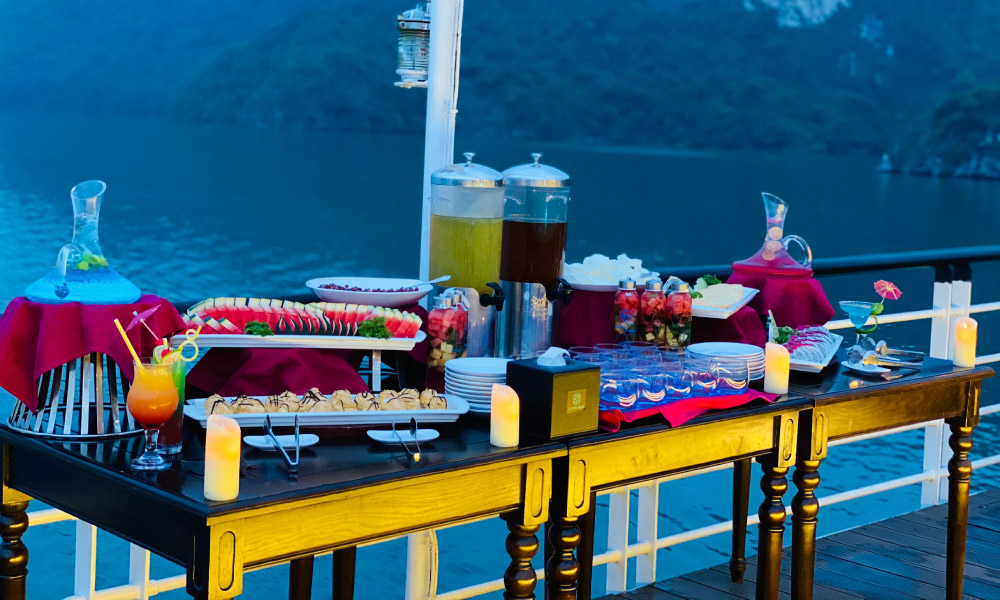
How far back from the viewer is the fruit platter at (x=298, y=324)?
5.78 feet

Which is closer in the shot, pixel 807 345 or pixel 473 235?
pixel 473 235

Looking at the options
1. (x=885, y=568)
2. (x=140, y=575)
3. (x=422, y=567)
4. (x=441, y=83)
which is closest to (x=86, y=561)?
(x=140, y=575)

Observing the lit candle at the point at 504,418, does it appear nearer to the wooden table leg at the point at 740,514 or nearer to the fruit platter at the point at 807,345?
the fruit platter at the point at 807,345

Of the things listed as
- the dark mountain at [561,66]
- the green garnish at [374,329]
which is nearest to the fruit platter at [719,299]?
the green garnish at [374,329]

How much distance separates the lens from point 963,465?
240 cm

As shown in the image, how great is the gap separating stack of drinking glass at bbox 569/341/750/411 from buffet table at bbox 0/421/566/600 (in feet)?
0.67

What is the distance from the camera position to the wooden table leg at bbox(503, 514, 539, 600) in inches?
63.8

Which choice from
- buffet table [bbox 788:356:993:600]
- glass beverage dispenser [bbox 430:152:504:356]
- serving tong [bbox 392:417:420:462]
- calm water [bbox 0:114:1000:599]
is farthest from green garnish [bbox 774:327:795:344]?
calm water [bbox 0:114:1000:599]

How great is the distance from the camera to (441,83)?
234 centimetres

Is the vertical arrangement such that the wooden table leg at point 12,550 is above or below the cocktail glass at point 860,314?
below

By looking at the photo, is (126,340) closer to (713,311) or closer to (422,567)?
(422,567)

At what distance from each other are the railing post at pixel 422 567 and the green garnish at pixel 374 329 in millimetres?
639

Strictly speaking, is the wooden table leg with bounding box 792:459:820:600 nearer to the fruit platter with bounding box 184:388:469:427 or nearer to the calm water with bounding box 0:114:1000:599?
the fruit platter with bounding box 184:388:469:427

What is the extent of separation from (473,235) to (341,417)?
23.5 inches
